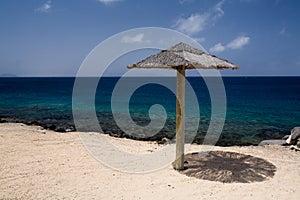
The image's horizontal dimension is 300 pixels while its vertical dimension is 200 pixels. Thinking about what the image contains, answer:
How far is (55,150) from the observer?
7844mm

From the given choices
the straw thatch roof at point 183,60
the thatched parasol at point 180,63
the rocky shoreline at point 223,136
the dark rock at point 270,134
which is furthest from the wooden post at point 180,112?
the dark rock at point 270,134

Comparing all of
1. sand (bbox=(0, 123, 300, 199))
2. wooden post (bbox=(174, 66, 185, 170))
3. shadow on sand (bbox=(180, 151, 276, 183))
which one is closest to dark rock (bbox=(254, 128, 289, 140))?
sand (bbox=(0, 123, 300, 199))

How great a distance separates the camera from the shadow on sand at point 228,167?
19.7 ft

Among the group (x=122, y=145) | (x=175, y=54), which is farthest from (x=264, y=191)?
(x=122, y=145)

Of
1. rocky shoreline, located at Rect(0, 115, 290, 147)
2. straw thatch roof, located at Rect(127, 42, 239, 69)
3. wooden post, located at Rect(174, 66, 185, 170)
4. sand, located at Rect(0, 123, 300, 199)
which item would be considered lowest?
rocky shoreline, located at Rect(0, 115, 290, 147)

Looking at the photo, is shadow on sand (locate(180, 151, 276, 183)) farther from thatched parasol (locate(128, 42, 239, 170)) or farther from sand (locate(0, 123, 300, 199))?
thatched parasol (locate(128, 42, 239, 170))

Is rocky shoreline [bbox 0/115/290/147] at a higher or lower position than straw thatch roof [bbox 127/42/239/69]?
lower

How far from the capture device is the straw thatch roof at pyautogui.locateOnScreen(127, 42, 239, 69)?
5.84 metres

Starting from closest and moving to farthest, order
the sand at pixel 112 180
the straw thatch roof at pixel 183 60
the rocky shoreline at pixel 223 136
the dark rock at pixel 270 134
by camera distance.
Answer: the sand at pixel 112 180
the straw thatch roof at pixel 183 60
the rocky shoreline at pixel 223 136
the dark rock at pixel 270 134

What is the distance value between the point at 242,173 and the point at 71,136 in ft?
19.9

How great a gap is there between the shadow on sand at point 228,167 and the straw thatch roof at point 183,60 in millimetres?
2356

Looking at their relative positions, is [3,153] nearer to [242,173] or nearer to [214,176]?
[214,176]

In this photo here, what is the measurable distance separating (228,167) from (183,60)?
2.84 m

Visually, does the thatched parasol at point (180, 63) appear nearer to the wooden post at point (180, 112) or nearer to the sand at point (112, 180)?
the wooden post at point (180, 112)
